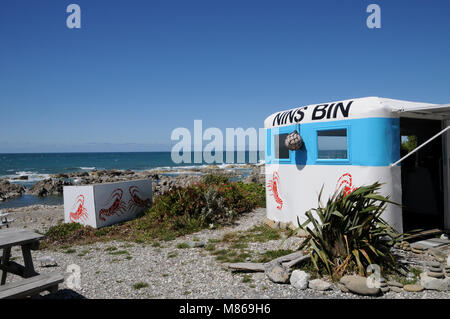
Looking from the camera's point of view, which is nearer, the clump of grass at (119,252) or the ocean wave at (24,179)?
the clump of grass at (119,252)

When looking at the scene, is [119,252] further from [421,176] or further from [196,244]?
[421,176]

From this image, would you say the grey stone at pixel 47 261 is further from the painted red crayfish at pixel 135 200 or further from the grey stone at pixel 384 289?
the grey stone at pixel 384 289

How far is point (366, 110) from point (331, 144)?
1206 mm

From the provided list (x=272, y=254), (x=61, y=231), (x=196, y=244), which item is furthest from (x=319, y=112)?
(x=61, y=231)

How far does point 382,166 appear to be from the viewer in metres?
6.31

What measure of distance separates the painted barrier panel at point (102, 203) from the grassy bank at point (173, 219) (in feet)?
0.98

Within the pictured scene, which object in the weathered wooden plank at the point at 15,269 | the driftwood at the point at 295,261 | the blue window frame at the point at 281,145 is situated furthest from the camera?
the blue window frame at the point at 281,145

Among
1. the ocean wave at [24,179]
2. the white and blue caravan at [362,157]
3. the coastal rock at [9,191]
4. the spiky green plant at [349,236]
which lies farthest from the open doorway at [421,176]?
the ocean wave at [24,179]

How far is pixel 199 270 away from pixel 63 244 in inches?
179

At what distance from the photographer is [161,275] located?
18.1 feet

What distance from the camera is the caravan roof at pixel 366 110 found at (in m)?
6.18
